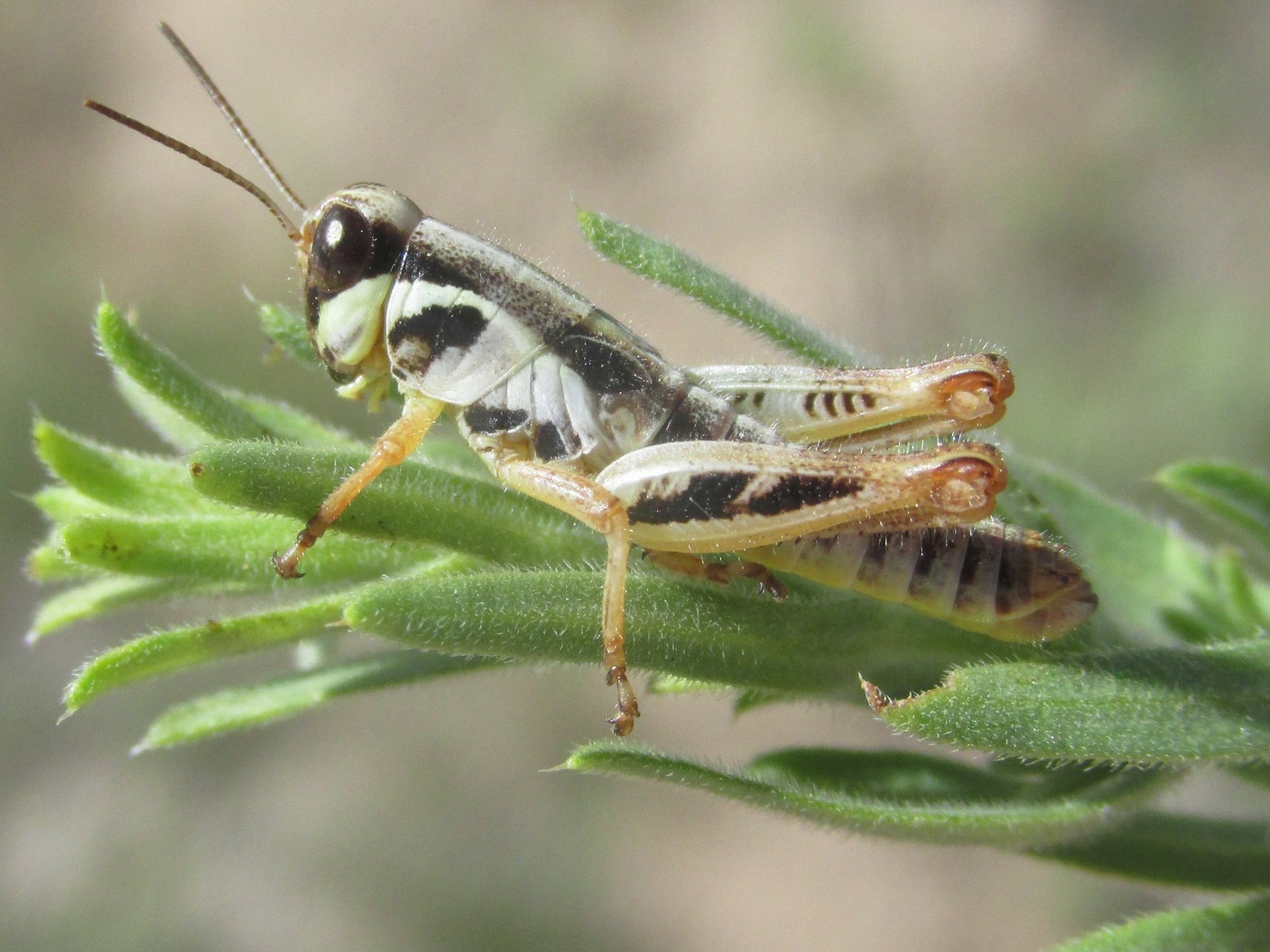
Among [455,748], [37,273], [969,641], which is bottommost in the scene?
[969,641]

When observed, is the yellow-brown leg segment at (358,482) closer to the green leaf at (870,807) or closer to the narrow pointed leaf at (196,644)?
the narrow pointed leaf at (196,644)

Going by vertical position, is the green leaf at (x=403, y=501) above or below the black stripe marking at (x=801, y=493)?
below

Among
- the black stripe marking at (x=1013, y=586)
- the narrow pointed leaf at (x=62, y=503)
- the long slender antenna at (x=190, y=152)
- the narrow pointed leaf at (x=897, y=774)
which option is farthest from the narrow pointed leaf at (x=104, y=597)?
the black stripe marking at (x=1013, y=586)

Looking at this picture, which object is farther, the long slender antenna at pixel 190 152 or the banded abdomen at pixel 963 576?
the long slender antenna at pixel 190 152

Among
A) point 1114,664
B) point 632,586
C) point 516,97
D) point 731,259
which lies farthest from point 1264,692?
point 516,97

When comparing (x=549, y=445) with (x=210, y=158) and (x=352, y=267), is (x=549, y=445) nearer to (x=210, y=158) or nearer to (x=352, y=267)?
(x=352, y=267)

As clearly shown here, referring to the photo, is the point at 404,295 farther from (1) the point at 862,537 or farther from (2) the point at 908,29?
(2) the point at 908,29
